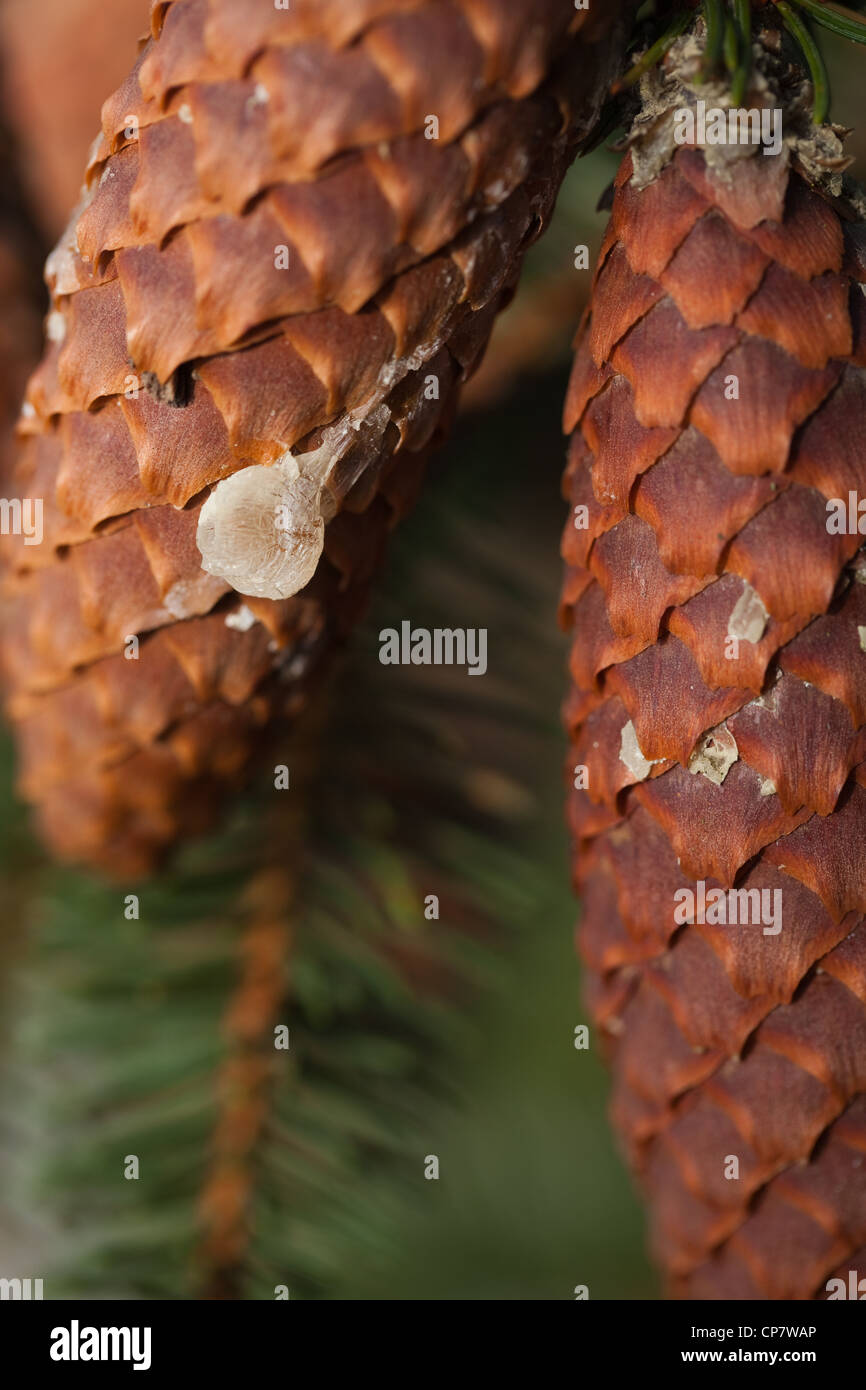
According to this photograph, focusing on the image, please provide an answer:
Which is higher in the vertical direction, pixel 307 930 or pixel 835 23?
pixel 835 23

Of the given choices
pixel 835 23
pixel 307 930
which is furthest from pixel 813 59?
pixel 307 930

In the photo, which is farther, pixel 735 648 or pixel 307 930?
pixel 307 930

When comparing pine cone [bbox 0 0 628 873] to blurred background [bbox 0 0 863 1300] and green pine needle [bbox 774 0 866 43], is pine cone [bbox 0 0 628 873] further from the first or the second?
blurred background [bbox 0 0 863 1300]

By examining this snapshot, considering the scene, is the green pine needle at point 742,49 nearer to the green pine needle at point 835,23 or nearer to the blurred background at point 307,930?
the green pine needle at point 835,23

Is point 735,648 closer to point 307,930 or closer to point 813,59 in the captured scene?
point 813,59

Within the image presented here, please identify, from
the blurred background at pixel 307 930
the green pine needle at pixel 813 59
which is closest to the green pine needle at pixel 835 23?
the green pine needle at pixel 813 59

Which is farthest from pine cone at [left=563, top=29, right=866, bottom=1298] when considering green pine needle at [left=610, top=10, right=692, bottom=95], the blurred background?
the blurred background

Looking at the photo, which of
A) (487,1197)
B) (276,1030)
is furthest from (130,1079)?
(487,1197)
